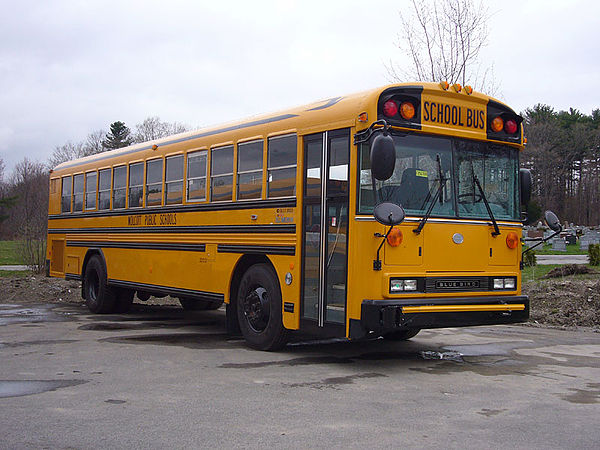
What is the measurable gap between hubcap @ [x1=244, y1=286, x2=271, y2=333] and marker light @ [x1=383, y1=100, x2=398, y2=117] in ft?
8.81

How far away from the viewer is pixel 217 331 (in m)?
11.1

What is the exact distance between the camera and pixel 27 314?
43.3ft

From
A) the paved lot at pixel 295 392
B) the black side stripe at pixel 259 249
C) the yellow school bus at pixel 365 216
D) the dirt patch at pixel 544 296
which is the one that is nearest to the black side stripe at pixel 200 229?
the yellow school bus at pixel 365 216

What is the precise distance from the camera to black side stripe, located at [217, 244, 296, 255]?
8502 millimetres

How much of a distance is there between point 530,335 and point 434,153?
14.4 ft

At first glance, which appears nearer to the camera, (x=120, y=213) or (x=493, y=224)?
(x=493, y=224)

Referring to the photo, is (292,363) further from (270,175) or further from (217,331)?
(217,331)

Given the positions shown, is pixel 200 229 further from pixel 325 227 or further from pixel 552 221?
pixel 552 221

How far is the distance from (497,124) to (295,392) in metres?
4.04

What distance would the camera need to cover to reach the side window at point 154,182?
11555 millimetres

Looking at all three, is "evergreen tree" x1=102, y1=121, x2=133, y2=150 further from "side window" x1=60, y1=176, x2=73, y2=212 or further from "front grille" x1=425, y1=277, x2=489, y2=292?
"front grille" x1=425, y1=277, x2=489, y2=292

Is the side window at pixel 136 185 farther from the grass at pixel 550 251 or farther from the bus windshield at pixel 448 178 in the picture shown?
the grass at pixel 550 251

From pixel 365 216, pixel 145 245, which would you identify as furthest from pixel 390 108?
pixel 145 245

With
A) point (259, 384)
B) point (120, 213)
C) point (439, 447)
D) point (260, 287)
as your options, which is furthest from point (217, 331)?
point (439, 447)
